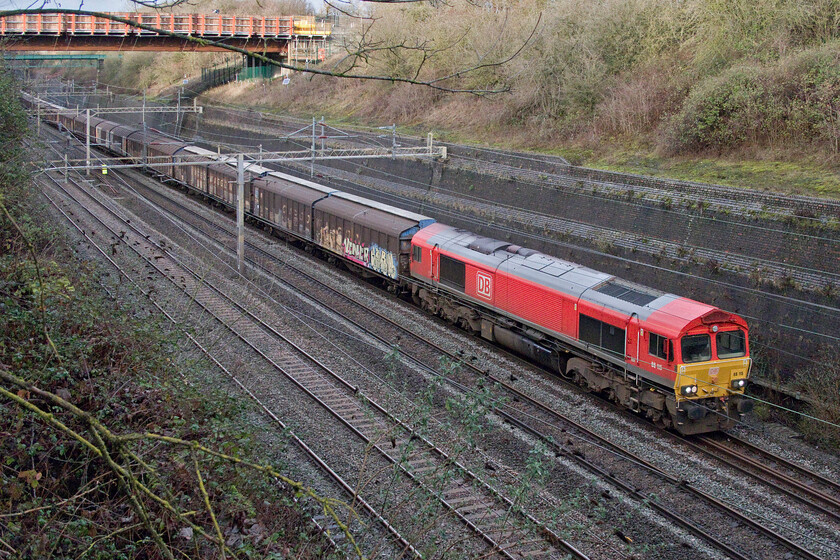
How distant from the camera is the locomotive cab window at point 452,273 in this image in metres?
18.1

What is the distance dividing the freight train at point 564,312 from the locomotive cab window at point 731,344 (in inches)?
0.8

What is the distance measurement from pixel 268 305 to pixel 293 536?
11848 mm

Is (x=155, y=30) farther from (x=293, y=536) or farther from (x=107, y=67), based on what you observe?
(x=107, y=67)

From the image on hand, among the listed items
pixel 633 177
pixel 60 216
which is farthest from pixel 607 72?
pixel 60 216

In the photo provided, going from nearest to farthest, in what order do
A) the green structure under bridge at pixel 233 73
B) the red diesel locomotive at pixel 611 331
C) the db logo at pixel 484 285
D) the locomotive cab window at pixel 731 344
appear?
the red diesel locomotive at pixel 611 331
the locomotive cab window at pixel 731 344
the db logo at pixel 484 285
the green structure under bridge at pixel 233 73

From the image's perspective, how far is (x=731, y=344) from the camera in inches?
526

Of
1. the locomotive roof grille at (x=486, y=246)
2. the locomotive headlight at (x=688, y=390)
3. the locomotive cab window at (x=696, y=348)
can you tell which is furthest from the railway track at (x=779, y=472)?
the locomotive roof grille at (x=486, y=246)

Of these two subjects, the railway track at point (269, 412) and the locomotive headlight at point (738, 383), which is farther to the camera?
the locomotive headlight at point (738, 383)

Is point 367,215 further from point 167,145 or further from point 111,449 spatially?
point 167,145

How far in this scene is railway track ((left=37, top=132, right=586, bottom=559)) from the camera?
8359 mm

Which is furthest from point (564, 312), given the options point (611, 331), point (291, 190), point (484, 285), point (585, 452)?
point (291, 190)

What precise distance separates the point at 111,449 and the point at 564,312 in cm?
1083

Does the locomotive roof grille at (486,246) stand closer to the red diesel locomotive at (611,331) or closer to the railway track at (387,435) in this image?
the red diesel locomotive at (611,331)

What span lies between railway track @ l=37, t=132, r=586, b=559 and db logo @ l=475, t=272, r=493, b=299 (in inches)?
171
